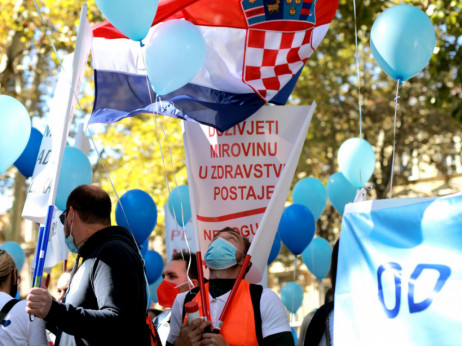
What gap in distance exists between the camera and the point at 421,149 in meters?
19.0

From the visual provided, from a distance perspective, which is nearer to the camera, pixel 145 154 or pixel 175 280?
pixel 175 280

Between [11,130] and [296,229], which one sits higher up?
[11,130]

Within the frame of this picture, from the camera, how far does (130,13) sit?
4395mm

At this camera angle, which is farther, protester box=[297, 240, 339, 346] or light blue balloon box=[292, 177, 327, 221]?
light blue balloon box=[292, 177, 327, 221]

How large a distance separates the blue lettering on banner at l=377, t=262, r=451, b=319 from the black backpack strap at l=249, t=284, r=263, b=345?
0.90 m

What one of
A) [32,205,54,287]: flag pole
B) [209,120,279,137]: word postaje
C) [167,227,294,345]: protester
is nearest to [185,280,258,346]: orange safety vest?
[167,227,294,345]: protester

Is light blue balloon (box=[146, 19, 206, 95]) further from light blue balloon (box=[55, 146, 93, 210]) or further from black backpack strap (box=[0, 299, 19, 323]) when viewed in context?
light blue balloon (box=[55, 146, 93, 210])

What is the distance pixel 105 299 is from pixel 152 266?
4.89 m

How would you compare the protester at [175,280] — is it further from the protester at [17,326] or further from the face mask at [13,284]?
the protester at [17,326]

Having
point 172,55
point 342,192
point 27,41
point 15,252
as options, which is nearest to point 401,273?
point 172,55

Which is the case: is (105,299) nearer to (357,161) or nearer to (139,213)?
(139,213)

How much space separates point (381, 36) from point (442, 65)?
18.5ft

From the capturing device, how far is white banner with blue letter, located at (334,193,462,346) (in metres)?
3.02

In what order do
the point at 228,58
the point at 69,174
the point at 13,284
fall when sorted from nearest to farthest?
the point at 13,284 → the point at 228,58 → the point at 69,174
